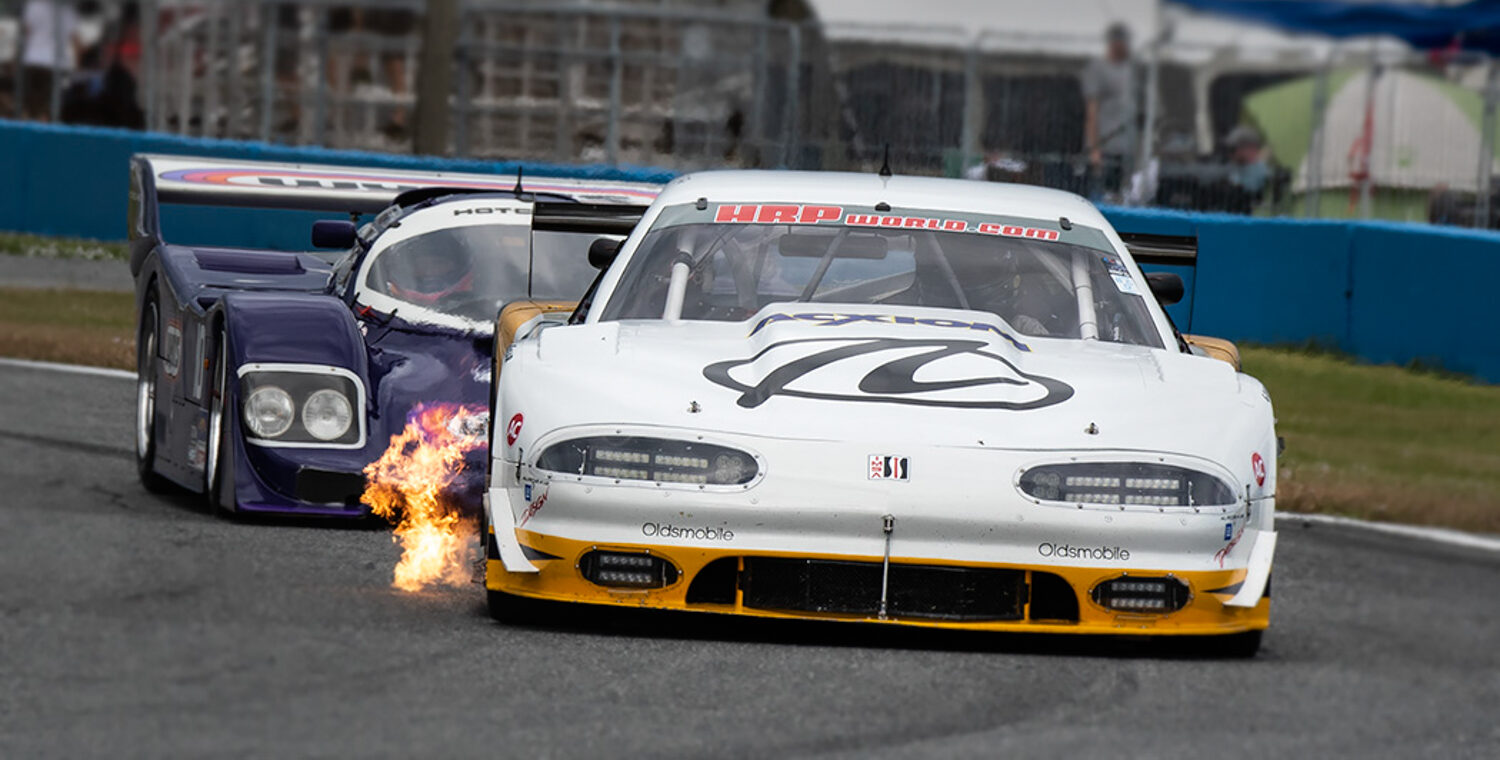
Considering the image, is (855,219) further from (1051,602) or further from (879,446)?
(1051,602)

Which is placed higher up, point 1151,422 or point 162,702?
point 1151,422

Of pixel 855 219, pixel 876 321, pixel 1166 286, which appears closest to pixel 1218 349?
pixel 1166 286

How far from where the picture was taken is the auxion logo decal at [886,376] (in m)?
5.43

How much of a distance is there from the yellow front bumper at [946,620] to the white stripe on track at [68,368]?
250 inches

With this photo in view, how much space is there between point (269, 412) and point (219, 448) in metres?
0.24

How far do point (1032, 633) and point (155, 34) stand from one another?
58.7 ft

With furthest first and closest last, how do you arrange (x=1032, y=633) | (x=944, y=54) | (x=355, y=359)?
(x=944, y=54), (x=355, y=359), (x=1032, y=633)

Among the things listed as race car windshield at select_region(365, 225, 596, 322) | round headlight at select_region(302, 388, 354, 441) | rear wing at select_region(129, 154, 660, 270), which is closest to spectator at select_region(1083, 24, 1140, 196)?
rear wing at select_region(129, 154, 660, 270)

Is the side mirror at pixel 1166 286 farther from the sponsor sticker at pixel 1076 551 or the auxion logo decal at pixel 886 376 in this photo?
the sponsor sticker at pixel 1076 551

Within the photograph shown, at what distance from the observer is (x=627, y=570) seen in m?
5.32

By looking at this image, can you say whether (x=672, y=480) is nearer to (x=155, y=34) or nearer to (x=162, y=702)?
(x=162, y=702)

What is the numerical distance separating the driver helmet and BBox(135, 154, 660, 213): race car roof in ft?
3.15

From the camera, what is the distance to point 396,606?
5.81m

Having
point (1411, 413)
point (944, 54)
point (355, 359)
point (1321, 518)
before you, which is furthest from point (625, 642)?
point (944, 54)
